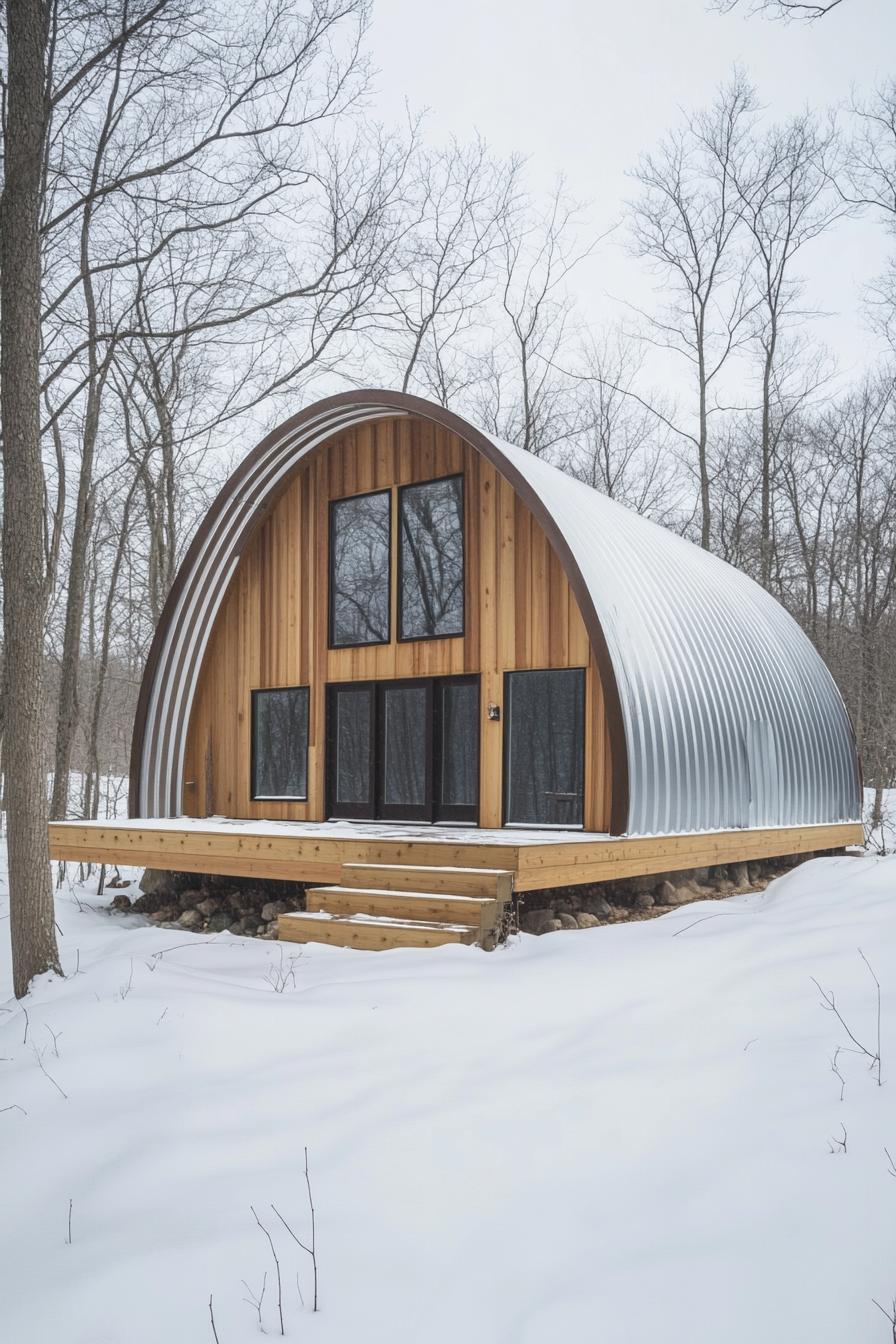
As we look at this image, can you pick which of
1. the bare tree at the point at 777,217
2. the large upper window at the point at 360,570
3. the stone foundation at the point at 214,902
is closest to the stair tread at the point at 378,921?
the stone foundation at the point at 214,902

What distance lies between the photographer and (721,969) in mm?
5289

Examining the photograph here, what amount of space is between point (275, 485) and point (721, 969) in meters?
8.43

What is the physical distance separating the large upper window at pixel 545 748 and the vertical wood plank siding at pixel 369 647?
0.38 ft

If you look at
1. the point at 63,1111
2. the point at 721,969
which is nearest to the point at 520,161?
the point at 721,969

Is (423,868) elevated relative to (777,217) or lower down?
lower down

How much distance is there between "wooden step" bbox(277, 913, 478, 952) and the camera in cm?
635

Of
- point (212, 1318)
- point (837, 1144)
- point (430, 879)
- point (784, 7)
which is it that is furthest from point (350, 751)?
point (212, 1318)

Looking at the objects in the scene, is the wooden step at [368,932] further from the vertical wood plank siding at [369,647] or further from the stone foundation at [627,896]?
the vertical wood plank siding at [369,647]

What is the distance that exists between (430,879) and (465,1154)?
3.68 meters

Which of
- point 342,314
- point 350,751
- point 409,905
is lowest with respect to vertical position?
point 409,905

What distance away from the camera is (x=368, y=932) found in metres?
6.56

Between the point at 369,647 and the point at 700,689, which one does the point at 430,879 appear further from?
the point at 369,647

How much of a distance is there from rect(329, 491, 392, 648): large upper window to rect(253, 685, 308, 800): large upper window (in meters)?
0.94

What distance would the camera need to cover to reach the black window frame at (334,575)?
1116 centimetres
